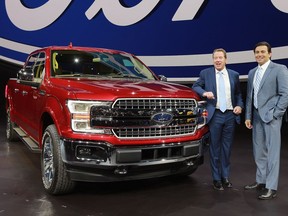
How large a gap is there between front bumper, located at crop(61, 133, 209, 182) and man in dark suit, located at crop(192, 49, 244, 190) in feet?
1.90

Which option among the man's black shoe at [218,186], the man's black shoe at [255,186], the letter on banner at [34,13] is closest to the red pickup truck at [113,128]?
the man's black shoe at [218,186]

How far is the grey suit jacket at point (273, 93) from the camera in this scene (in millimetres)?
3549

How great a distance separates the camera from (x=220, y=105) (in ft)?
12.6

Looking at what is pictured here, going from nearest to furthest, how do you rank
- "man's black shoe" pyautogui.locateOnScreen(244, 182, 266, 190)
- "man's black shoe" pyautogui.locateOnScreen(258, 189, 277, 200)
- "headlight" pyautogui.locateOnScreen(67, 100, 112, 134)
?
"headlight" pyautogui.locateOnScreen(67, 100, 112, 134), "man's black shoe" pyautogui.locateOnScreen(258, 189, 277, 200), "man's black shoe" pyautogui.locateOnScreen(244, 182, 266, 190)

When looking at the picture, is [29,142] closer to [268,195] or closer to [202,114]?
[202,114]

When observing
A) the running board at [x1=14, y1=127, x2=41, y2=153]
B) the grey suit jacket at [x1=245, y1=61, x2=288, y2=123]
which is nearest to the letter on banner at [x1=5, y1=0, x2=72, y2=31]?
the running board at [x1=14, y1=127, x2=41, y2=153]

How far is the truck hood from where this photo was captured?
3286 millimetres

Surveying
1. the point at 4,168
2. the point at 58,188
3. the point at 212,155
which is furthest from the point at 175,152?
the point at 4,168

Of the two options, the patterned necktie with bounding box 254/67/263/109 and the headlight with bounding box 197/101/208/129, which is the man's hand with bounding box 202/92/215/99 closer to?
the headlight with bounding box 197/101/208/129

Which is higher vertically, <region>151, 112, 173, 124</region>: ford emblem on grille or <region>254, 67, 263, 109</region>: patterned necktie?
<region>254, 67, 263, 109</region>: patterned necktie

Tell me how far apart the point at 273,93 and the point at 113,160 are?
1726 millimetres

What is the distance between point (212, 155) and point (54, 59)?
2.17 m

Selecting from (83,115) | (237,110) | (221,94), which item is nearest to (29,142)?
(83,115)

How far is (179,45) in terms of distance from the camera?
28.4ft
